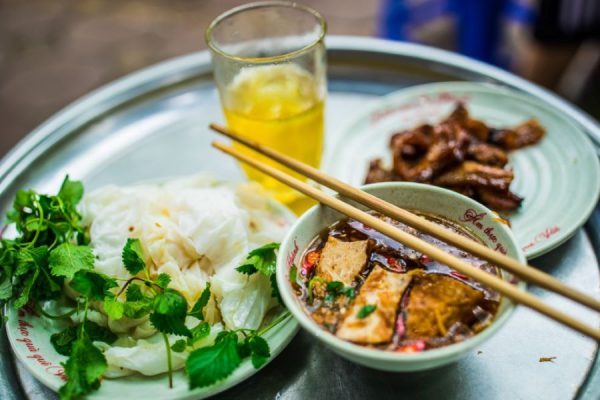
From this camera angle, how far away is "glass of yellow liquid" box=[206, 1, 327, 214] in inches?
76.7

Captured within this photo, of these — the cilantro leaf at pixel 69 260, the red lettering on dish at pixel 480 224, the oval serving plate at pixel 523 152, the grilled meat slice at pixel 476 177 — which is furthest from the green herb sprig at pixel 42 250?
the grilled meat slice at pixel 476 177

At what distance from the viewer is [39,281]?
1614 millimetres

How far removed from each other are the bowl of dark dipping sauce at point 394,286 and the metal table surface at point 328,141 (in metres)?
0.25

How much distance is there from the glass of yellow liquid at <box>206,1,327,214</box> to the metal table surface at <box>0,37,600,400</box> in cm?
Answer: 22

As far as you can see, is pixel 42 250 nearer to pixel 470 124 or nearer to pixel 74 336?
pixel 74 336

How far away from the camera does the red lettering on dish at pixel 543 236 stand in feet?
5.51

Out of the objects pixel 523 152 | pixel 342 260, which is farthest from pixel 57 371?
pixel 523 152

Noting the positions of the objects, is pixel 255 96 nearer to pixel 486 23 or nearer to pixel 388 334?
pixel 388 334

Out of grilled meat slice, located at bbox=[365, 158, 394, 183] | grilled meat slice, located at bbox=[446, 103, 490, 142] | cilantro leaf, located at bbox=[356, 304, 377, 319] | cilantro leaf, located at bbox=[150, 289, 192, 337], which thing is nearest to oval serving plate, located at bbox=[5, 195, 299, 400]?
cilantro leaf, located at bbox=[150, 289, 192, 337]

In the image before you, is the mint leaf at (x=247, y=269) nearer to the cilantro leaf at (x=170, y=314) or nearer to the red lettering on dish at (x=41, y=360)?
the cilantro leaf at (x=170, y=314)

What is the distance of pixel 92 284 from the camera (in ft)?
4.85

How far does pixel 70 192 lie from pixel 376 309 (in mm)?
989

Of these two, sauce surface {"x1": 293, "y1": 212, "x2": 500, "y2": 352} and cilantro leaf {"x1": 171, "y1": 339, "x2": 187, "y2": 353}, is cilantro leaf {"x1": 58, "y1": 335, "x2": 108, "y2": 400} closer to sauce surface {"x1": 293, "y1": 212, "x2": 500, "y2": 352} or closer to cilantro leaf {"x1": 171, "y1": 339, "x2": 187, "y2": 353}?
cilantro leaf {"x1": 171, "y1": 339, "x2": 187, "y2": 353}

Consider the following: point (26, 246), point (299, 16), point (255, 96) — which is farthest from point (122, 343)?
point (299, 16)
